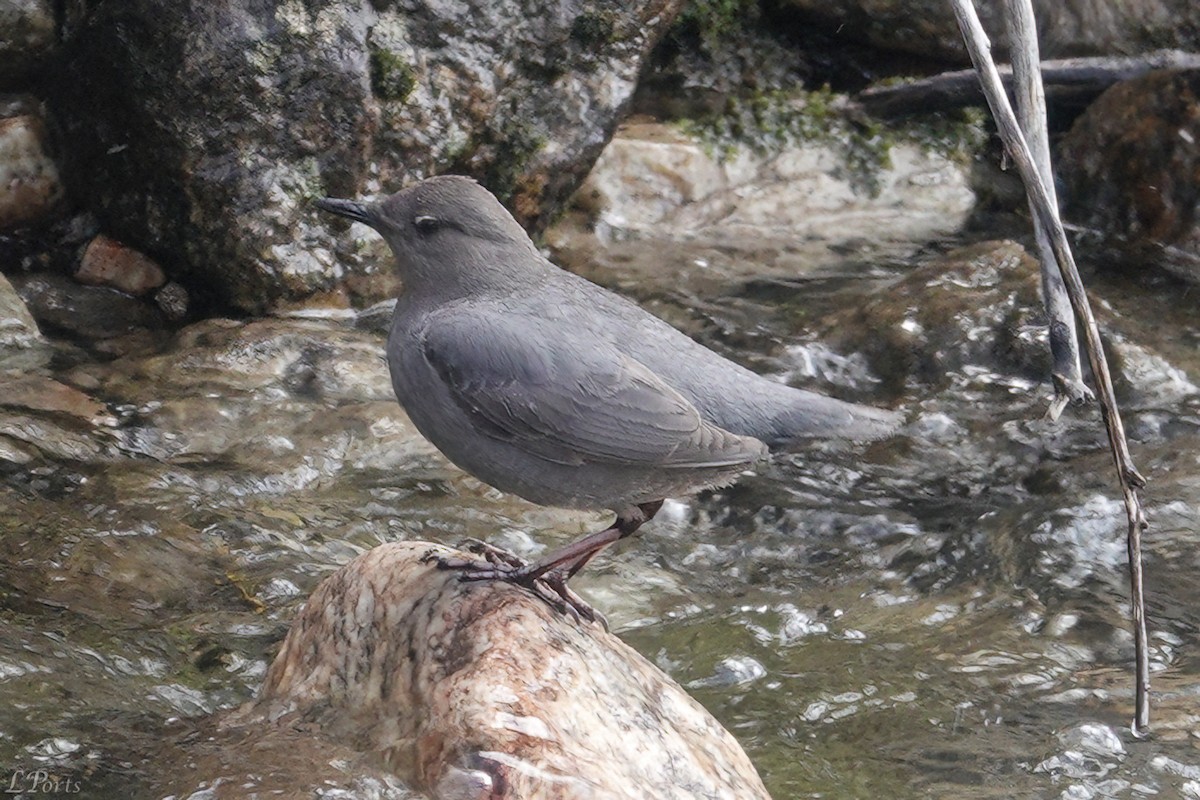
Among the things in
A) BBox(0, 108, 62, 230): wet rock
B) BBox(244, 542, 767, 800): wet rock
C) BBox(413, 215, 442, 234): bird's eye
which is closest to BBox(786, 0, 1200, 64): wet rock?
BBox(0, 108, 62, 230): wet rock

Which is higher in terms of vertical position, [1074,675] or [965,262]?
[965,262]

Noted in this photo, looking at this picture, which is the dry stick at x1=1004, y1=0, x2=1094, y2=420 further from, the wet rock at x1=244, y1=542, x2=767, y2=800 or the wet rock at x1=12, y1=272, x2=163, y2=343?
the wet rock at x1=12, y1=272, x2=163, y2=343

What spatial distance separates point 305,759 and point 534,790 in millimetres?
709

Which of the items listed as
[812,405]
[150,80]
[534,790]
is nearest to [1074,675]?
[812,405]

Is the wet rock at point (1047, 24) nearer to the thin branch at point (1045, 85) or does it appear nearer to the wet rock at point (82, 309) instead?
the thin branch at point (1045, 85)

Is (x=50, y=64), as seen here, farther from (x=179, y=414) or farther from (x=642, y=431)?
(x=642, y=431)

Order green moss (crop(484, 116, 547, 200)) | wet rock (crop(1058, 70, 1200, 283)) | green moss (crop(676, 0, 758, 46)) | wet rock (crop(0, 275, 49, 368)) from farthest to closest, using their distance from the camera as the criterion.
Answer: green moss (crop(676, 0, 758, 46)) < wet rock (crop(1058, 70, 1200, 283)) < green moss (crop(484, 116, 547, 200)) < wet rock (crop(0, 275, 49, 368))

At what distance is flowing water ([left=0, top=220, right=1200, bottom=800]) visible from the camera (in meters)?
4.02

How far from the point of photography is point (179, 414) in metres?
5.59

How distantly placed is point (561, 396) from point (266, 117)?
10.6 feet

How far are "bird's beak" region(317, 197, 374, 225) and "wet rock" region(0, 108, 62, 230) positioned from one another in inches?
126

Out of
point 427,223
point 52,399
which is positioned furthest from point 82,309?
point 427,223

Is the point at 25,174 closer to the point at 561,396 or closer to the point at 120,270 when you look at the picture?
the point at 120,270

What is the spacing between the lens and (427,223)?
393cm
